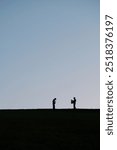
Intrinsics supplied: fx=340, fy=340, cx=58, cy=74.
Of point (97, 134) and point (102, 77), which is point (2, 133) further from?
point (102, 77)

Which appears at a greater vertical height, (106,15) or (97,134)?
(106,15)

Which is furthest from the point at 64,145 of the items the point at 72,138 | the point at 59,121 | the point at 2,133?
the point at 59,121

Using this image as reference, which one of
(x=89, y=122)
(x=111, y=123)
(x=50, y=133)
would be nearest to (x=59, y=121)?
(x=89, y=122)

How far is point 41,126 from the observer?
24906mm

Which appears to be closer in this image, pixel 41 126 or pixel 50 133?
pixel 50 133

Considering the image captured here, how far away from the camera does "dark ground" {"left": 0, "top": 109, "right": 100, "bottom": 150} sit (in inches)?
805

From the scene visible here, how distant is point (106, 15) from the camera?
64.0ft

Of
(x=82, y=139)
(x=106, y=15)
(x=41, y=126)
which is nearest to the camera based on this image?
(x=106, y=15)

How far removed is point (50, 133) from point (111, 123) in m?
5.81

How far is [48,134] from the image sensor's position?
888 inches

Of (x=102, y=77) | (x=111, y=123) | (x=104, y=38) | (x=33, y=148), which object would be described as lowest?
(x=33, y=148)

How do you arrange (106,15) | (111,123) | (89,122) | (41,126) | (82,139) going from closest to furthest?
(111,123), (106,15), (82,139), (41,126), (89,122)

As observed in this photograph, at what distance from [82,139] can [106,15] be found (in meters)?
7.95

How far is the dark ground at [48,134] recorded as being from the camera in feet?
67.1
